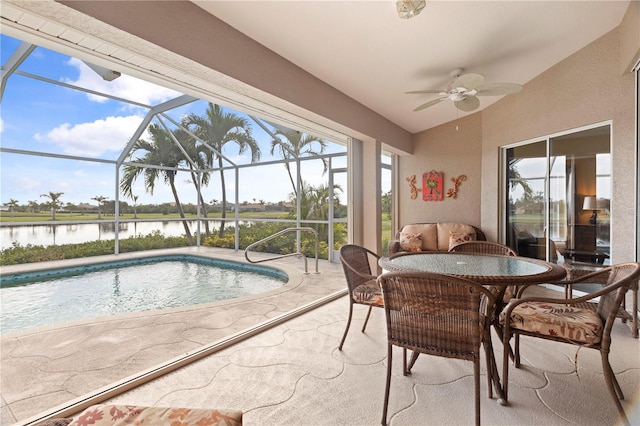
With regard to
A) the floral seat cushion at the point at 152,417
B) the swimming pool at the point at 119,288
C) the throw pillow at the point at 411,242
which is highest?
the throw pillow at the point at 411,242

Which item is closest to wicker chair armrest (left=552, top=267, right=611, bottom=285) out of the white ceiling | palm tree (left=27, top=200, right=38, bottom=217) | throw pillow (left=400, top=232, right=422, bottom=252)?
the white ceiling

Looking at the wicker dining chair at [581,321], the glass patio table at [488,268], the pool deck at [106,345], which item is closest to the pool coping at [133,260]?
the pool deck at [106,345]

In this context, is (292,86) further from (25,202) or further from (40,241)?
(40,241)

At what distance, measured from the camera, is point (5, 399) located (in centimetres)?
189

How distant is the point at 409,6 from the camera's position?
6.91 ft

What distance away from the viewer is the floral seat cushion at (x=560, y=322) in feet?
5.78

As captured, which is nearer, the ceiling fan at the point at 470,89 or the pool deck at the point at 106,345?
the pool deck at the point at 106,345

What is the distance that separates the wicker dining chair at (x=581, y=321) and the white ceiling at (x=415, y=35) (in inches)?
87.4

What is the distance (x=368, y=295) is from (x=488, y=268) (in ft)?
3.02

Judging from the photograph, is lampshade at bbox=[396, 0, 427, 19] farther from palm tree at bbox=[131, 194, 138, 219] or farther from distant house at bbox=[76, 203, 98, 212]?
palm tree at bbox=[131, 194, 138, 219]

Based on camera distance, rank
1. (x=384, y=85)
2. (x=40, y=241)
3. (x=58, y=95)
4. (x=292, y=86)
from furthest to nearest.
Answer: (x=40, y=241), (x=58, y=95), (x=384, y=85), (x=292, y=86)

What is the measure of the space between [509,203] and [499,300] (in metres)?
3.40

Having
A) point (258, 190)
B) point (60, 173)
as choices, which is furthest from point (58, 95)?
point (258, 190)

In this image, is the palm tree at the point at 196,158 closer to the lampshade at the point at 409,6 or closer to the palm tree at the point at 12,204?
the palm tree at the point at 12,204
